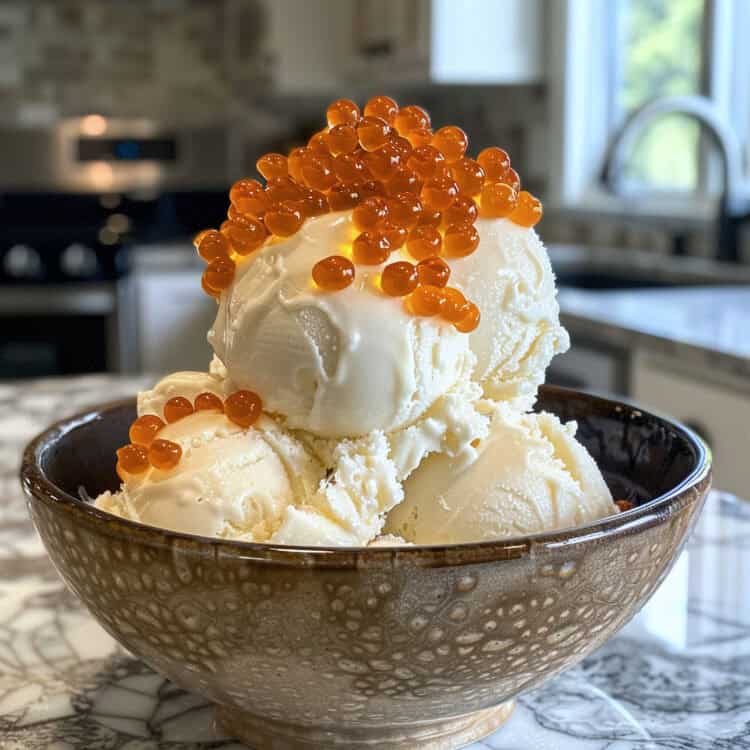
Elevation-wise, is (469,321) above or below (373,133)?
below

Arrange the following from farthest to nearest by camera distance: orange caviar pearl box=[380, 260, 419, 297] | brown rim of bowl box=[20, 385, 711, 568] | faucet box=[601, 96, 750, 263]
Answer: faucet box=[601, 96, 750, 263] < orange caviar pearl box=[380, 260, 419, 297] < brown rim of bowl box=[20, 385, 711, 568]

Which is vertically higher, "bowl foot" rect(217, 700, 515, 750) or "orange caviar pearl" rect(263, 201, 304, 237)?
"orange caviar pearl" rect(263, 201, 304, 237)

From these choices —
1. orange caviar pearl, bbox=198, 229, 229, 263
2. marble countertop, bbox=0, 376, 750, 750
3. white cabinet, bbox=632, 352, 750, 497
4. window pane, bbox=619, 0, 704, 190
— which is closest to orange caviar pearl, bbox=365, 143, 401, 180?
orange caviar pearl, bbox=198, 229, 229, 263

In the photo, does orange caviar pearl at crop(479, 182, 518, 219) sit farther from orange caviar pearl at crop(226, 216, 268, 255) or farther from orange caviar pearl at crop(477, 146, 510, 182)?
orange caviar pearl at crop(226, 216, 268, 255)

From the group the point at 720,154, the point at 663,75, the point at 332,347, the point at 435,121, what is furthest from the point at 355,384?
the point at 435,121

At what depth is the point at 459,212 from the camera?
0.62m

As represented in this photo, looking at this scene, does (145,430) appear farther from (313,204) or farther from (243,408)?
(313,204)

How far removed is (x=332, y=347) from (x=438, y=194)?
0.36 feet

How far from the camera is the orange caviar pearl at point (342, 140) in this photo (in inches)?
24.6

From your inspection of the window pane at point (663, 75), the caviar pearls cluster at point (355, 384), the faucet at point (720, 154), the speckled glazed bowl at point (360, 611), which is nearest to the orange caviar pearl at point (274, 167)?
the caviar pearls cluster at point (355, 384)

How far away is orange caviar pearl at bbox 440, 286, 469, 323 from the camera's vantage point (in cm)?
60

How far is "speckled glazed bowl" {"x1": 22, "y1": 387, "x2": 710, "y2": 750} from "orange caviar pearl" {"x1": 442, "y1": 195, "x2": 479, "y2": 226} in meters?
0.20

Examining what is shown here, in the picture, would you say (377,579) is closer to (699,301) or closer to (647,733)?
(647,733)

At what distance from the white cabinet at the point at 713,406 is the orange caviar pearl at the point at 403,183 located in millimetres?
858
